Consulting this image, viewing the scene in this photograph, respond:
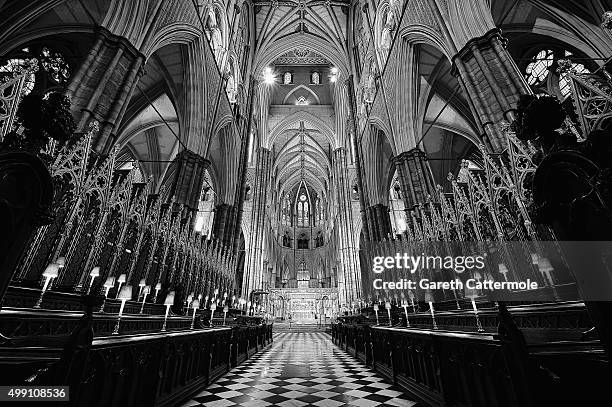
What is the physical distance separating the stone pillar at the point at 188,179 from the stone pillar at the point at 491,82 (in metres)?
9.98

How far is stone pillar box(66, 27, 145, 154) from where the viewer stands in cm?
575

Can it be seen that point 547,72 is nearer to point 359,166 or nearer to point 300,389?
point 359,166

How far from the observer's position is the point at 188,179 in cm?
1107

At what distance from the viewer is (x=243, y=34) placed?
19.0 metres

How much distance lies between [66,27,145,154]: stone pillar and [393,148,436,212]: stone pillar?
10005 millimetres

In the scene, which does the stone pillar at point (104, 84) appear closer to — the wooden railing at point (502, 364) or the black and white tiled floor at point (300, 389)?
the black and white tiled floor at point (300, 389)

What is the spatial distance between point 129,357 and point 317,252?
3763cm

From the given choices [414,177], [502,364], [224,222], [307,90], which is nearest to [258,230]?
[224,222]

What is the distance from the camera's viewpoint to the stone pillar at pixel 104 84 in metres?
5.75

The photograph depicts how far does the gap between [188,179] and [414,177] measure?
9.53m

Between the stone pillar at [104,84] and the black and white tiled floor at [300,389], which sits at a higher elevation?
the stone pillar at [104,84]

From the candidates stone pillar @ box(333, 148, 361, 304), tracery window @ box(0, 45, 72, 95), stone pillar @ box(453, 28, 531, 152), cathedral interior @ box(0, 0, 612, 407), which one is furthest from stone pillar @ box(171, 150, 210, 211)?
stone pillar @ box(333, 148, 361, 304)

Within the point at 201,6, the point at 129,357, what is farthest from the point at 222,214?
the point at 129,357

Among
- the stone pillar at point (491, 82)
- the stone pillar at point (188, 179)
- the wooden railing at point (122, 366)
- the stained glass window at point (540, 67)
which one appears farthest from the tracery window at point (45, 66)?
the stained glass window at point (540, 67)
